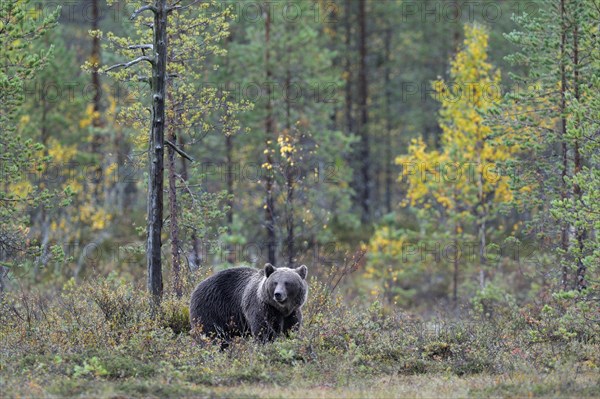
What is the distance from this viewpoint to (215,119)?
1118 inches

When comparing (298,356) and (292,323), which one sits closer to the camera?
(298,356)

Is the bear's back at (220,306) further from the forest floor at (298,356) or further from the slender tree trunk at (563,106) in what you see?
the slender tree trunk at (563,106)

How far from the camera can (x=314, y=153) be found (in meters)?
25.3

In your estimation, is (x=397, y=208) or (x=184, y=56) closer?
(x=184, y=56)

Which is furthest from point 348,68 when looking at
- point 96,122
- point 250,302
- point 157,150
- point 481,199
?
point 250,302

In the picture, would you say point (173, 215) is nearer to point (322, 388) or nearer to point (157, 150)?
point (157, 150)

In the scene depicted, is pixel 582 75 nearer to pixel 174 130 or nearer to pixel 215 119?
pixel 174 130

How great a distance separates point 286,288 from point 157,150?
402 cm

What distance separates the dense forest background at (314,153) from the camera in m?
15.9

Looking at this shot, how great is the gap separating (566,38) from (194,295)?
10.3 metres

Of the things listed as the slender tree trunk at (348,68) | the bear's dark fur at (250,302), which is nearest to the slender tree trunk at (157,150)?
the bear's dark fur at (250,302)

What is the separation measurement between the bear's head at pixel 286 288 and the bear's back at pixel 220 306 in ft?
2.67

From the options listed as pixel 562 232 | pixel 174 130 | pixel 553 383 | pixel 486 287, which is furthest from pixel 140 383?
pixel 486 287

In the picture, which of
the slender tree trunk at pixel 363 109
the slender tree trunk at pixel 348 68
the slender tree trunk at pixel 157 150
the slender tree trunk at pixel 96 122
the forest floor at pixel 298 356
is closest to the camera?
the forest floor at pixel 298 356
